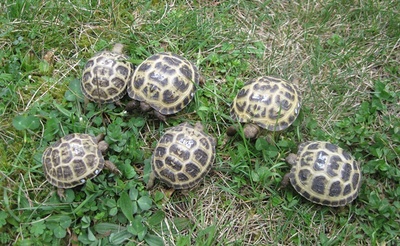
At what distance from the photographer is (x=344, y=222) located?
3.49 meters

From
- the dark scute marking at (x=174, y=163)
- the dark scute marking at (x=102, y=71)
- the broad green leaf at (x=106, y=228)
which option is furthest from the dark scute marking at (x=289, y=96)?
the broad green leaf at (x=106, y=228)

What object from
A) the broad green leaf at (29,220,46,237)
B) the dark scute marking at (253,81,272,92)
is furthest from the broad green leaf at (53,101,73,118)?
the dark scute marking at (253,81,272,92)

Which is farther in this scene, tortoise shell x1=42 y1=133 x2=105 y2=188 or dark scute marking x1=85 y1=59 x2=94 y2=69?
dark scute marking x1=85 y1=59 x2=94 y2=69

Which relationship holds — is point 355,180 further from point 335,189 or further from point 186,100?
point 186,100

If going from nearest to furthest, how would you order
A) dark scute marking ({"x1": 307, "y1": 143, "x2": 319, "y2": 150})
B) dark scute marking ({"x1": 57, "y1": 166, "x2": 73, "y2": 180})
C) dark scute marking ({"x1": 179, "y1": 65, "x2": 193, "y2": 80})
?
1. dark scute marking ({"x1": 57, "y1": 166, "x2": 73, "y2": 180})
2. dark scute marking ({"x1": 307, "y1": 143, "x2": 319, "y2": 150})
3. dark scute marking ({"x1": 179, "y1": 65, "x2": 193, "y2": 80})

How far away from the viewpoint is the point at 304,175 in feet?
11.4

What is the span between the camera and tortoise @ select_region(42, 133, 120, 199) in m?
3.39

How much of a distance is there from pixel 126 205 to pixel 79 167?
501 mm

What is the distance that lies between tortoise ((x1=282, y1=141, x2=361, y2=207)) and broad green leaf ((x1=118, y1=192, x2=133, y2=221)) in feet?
4.29

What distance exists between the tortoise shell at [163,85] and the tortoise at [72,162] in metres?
0.64

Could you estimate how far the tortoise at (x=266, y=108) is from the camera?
147 inches

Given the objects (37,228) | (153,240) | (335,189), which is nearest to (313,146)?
(335,189)

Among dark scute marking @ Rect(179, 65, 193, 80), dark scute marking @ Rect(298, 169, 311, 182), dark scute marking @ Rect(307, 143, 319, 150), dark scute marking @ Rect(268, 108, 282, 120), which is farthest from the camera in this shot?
dark scute marking @ Rect(179, 65, 193, 80)

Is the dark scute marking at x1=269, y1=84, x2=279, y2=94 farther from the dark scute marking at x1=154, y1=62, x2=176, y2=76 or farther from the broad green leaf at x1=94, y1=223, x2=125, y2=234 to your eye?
the broad green leaf at x1=94, y1=223, x2=125, y2=234
